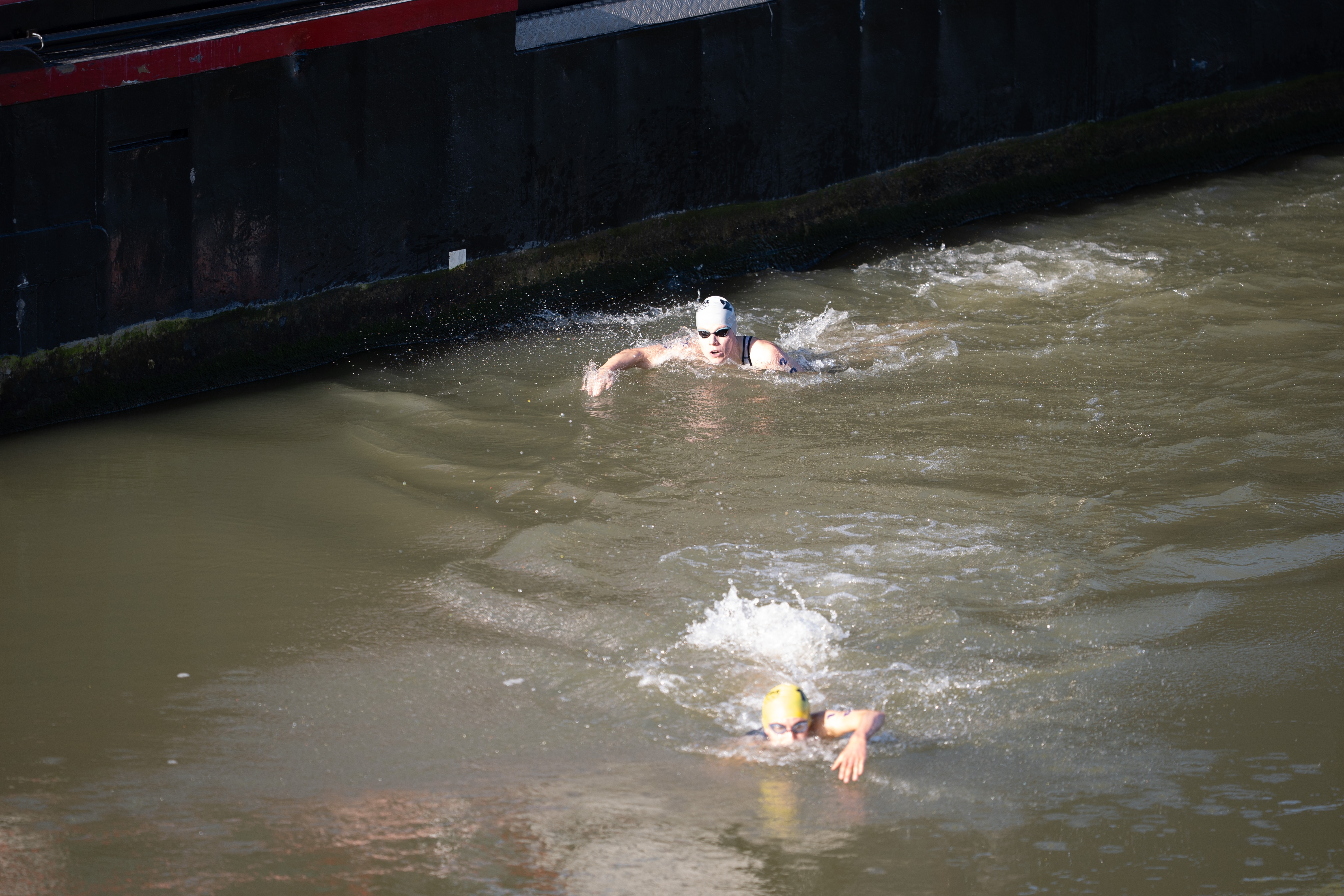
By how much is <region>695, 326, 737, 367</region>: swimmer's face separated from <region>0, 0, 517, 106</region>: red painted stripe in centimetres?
345

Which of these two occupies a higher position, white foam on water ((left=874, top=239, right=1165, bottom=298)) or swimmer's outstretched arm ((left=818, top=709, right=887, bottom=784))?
white foam on water ((left=874, top=239, right=1165, bottom=298))

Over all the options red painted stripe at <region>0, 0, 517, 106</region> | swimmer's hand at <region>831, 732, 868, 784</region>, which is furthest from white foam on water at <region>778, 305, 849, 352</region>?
swimmer's hand at <region>831, 732, 868, 784</region>

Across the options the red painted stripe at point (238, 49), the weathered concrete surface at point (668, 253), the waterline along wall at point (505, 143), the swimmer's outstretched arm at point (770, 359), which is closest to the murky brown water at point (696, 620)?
the swimmer's outstretched arm at point (770, 359)

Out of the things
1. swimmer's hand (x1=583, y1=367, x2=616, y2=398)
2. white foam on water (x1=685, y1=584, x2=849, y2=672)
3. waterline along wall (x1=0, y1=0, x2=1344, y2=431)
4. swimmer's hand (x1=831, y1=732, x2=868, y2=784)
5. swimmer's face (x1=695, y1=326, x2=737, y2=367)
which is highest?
waterline along wall (x1=0, y1=0, x2=1344, y2=431)

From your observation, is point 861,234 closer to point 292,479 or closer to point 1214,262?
point 1214,262

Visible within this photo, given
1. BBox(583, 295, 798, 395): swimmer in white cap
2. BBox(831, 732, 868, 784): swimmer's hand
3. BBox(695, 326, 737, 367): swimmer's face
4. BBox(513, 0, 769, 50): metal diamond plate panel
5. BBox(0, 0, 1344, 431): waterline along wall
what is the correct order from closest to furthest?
BBox(831, 732, 868, 784): swimmer's hand → BBox(0, 0, 1344, 431): waterline along wall → BBox(583, 295, 798, 395): swimmer in white cap → BBox(695, 326, 737, 367): swimmer's face → BBox(513, 0, 769, 50): metal diamond plate panel

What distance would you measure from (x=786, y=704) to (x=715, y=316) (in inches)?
189

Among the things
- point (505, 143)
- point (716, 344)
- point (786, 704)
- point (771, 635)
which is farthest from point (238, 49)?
point (786, 704)

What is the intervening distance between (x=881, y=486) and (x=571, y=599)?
2.28 m

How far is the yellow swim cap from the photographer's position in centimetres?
583

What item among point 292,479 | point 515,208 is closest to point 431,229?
point 515,208

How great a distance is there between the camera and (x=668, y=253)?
12.7m

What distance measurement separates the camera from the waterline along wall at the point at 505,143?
9.44 metres

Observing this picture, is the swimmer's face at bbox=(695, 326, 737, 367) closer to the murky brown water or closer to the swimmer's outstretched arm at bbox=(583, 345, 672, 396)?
the murky brown water
